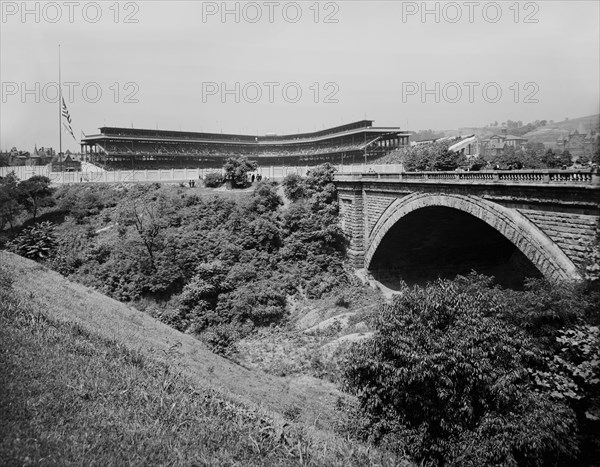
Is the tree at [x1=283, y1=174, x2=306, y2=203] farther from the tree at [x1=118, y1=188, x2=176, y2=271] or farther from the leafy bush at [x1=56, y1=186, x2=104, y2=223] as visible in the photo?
the leafy bush at [x1=56, y1=186, x2=104, y2=223]

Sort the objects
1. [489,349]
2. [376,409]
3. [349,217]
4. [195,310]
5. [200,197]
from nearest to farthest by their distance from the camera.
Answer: [489,349] → [376,409] → [195,310] → [349,217] → [200,197]

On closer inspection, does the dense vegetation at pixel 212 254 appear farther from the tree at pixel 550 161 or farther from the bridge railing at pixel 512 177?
the tree at pixel 550 161

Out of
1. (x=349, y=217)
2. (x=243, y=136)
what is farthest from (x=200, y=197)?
(x=243, y=136)

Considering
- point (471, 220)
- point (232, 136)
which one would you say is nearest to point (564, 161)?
point (471, 220)

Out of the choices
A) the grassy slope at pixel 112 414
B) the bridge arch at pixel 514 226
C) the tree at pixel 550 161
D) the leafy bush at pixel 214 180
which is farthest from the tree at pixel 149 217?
the tree at pixel 550 161

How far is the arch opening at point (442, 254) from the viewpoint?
28594 millimetres

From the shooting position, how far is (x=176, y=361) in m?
13.7

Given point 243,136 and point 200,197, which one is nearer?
point 200,197

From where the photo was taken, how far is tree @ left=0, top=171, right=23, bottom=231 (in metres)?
39.0

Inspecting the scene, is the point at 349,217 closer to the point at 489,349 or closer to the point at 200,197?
the point at 200,197

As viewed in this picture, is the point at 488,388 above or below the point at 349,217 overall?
below

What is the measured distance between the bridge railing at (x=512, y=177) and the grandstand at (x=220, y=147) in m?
33.4

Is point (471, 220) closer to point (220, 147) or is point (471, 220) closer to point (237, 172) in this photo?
point (237, 172)

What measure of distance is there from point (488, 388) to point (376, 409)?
3.10 meters
